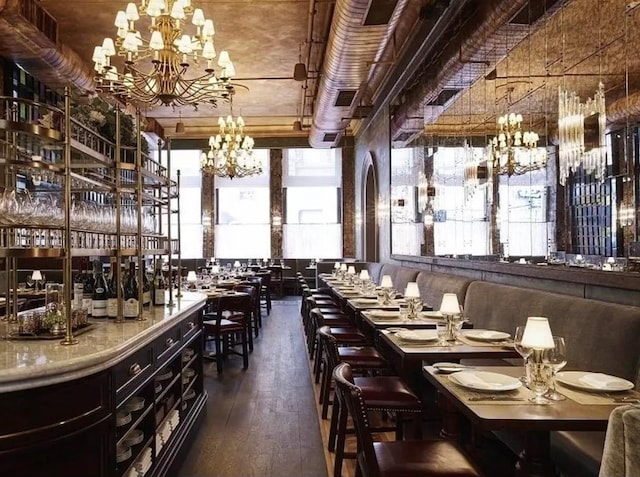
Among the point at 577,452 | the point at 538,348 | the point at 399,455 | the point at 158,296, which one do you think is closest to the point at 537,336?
the point at 538,348

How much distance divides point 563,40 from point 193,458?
4.26 metres

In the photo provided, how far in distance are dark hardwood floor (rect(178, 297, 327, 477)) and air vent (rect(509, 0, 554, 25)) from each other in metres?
3.90

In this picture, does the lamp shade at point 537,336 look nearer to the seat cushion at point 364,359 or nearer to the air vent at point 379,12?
the seat cushion at point 364,359

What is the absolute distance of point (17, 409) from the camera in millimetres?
1844

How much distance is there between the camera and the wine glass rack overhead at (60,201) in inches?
87.5

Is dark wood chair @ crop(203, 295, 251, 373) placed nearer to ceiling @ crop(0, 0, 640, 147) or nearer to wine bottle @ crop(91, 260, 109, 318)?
wine bottle @ crop(91, 260, 109, 318)

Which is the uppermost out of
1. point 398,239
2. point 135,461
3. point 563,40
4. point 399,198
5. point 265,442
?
point 563,40

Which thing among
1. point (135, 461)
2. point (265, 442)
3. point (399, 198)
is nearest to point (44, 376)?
point (135, 461)

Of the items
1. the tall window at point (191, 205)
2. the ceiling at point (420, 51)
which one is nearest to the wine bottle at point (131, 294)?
the ceiling at point (420, 51)

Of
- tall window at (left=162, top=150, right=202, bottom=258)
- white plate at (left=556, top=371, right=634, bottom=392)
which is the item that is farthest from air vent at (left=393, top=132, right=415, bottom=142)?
tall window at (left=162, top=150, right=202, bottom=258)

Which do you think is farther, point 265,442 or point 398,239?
point 398,239

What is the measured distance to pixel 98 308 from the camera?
3000 mm

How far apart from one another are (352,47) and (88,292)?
4.63 metres

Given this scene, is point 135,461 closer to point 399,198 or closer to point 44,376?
point 44,376
